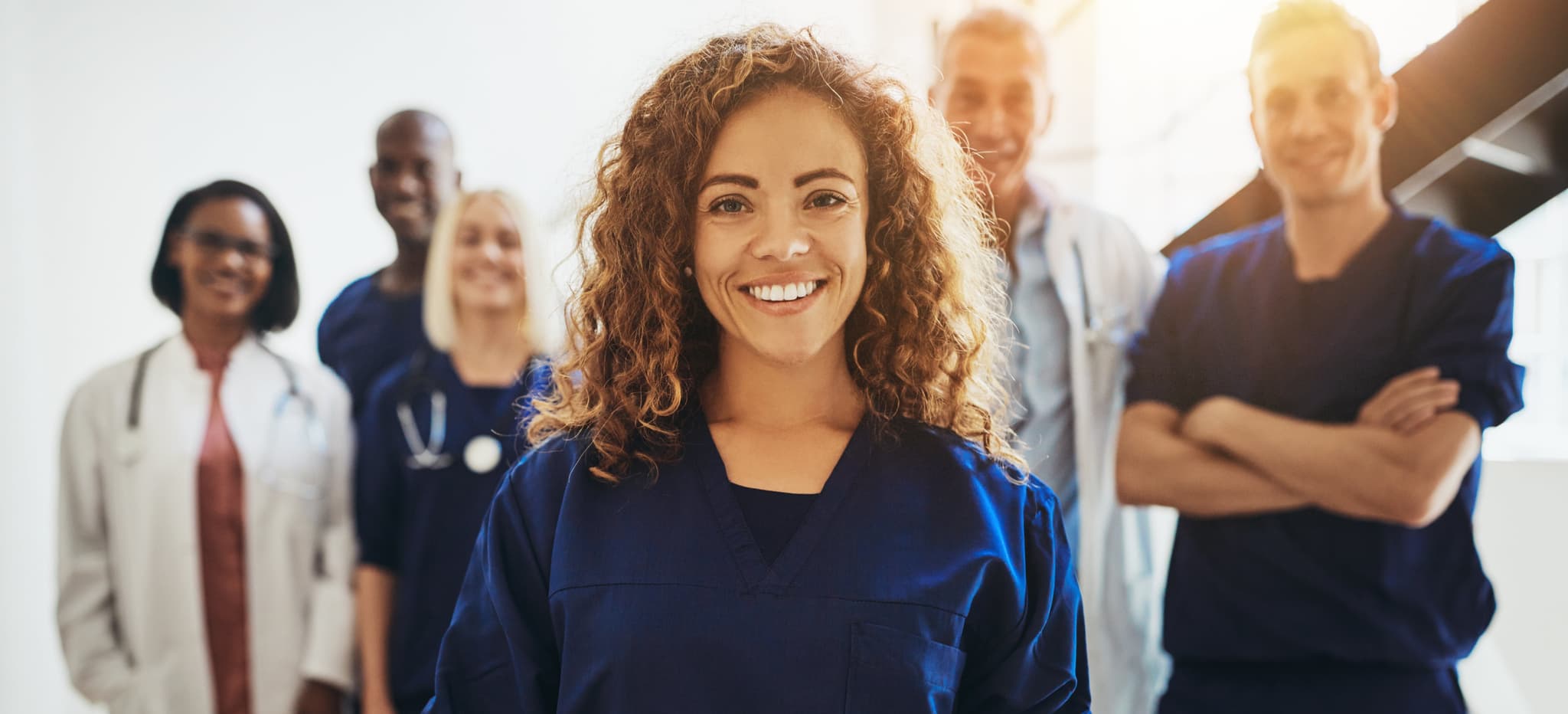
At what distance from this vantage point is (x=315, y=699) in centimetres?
233

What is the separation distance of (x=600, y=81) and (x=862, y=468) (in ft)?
5.35

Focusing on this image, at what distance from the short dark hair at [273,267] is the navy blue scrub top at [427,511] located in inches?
16.3

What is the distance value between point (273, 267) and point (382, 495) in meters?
→ 0.62

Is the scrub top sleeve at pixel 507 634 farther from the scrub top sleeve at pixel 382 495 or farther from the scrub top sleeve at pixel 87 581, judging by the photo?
the scrub top sleeve at pixel 87 581

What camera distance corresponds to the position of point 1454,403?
5.42 feet

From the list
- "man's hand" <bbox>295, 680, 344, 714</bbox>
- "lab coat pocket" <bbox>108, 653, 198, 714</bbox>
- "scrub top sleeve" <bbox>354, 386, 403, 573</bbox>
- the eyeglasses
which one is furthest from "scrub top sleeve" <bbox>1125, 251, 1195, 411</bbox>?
"lab coat pocket" <bbox>108, 653, 198, 714</bbox>

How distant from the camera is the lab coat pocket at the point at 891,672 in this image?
106cm

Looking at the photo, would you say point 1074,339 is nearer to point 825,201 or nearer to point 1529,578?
point 1529,578

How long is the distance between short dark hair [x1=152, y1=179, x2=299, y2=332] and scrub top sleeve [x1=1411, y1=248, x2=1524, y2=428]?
2.31 m

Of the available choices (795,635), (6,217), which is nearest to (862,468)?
(795,635)

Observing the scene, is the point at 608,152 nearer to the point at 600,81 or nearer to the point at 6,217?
the point at 600,81

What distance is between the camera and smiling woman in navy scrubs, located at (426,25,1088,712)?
1077 mm

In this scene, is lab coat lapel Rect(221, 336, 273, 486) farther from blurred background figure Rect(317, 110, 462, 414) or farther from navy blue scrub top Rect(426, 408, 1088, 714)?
navy blue scrub top Rect(426, 408, 1088, 714)

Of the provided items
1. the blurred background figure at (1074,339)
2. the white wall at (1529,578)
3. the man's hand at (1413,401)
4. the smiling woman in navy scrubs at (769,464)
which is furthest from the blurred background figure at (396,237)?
the white wall at (1529,578)
